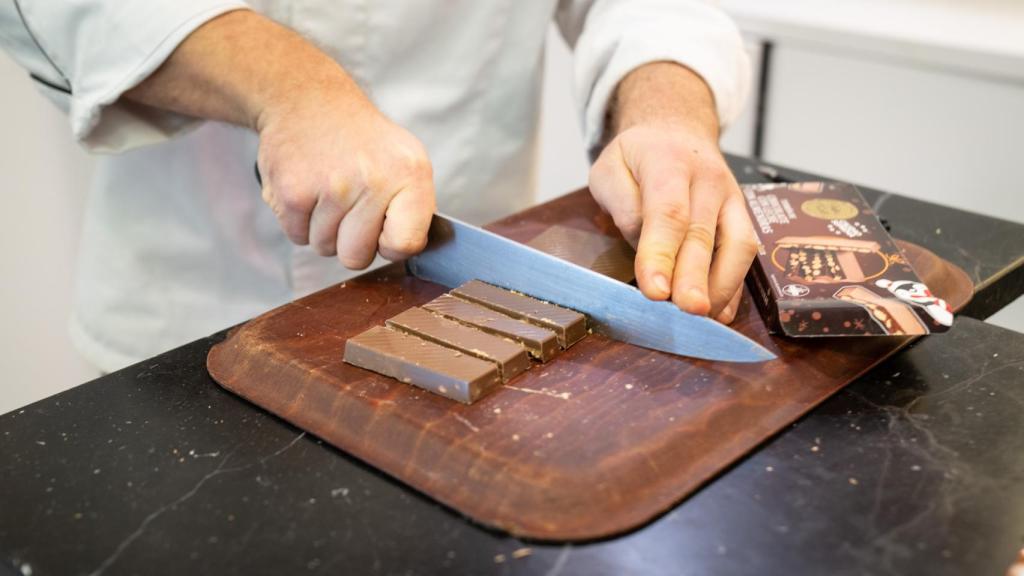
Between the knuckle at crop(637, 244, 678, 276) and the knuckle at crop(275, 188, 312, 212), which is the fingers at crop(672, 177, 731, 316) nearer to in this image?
the knuckle at crop(637, 244, 678, 276)

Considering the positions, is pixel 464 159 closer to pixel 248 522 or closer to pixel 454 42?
pixel 454 42

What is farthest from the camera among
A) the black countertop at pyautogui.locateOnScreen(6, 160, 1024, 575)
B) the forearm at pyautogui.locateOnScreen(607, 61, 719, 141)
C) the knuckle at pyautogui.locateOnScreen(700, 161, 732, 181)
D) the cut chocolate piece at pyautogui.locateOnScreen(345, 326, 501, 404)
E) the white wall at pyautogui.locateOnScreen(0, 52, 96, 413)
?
the white wall at pyautogui.locateOnScreen(0, 52, 96, 413)

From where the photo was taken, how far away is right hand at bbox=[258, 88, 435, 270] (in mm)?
951

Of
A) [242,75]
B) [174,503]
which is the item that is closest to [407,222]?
[242,75]

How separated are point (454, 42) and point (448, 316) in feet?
1.72

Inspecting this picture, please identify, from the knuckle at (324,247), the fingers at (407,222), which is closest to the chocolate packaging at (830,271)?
the fingers at (407,222)

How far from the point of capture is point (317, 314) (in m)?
0.95

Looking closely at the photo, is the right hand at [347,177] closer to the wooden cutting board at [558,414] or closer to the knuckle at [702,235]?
the wooden cutting board at [558,414]

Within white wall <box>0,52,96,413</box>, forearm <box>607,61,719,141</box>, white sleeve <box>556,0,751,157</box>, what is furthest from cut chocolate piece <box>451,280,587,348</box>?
white wall <box>0,52,96,413</box>

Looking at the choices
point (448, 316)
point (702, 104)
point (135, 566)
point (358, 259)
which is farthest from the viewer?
point (702, 104)

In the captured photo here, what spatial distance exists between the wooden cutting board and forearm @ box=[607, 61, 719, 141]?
0.93ft

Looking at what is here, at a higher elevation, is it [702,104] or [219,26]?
[219,26]

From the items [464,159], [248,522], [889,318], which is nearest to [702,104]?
[464,159]

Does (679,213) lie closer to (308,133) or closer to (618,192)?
(618,192)
